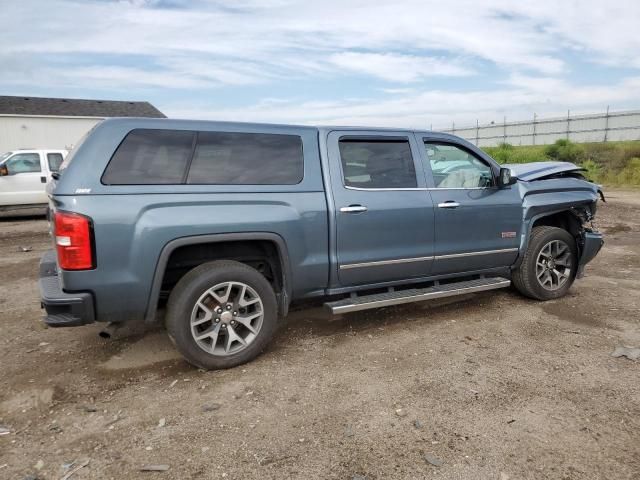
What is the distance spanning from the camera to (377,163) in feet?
14.2

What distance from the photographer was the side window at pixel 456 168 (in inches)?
182

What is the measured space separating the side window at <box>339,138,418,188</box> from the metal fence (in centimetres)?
2428

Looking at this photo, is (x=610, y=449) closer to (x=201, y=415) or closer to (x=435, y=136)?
(x=201, y=415)

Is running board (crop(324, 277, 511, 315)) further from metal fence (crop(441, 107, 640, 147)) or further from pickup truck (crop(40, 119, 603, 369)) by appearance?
metal fence (crop(441, 107, 640, 147))

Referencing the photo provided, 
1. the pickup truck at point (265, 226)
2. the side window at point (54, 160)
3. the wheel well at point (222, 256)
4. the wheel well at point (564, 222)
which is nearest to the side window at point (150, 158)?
the pickup truck at point (265, 226)

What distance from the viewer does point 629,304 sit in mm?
5137

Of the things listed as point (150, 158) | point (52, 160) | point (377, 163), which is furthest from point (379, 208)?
point (52, 160)

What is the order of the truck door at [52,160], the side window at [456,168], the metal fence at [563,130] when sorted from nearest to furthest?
the side window at [456,168]
the truck door at [52,160]
the metal fence at [563,130]

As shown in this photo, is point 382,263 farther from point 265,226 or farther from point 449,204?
point 265,226

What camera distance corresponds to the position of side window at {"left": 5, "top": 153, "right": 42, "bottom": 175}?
12.2m

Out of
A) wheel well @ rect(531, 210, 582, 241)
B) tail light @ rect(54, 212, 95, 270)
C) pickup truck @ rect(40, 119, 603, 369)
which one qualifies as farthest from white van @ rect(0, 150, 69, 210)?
wheel well @ rect(531, 210, 582, 241)

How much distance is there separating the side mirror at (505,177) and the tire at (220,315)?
2.60 metres

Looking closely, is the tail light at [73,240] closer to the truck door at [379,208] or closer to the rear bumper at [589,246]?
the truck door at [379,208]

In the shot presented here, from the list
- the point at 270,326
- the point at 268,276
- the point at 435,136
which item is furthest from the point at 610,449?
the point at 435,136
